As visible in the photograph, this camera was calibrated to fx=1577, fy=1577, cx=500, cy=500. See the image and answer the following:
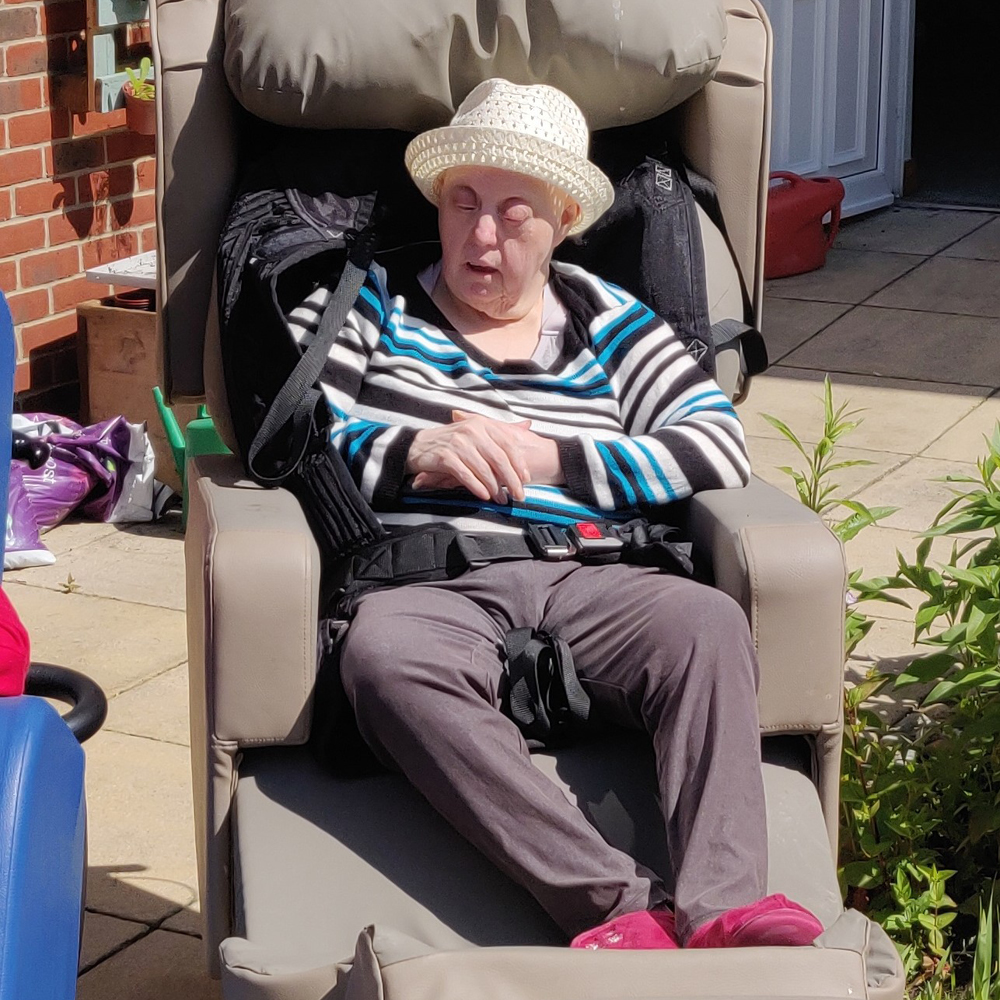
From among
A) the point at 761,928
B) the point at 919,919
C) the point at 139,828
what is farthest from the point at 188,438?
the point at 761,928

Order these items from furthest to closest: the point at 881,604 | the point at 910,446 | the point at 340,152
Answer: the point at 910,446
the point at 881,604
the point at 340,152

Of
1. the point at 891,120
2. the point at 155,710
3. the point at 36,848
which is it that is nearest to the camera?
the point at 36,848

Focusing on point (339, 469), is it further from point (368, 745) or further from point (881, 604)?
point (881, 604)

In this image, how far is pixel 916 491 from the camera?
441cm

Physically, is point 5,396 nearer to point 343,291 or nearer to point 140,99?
point 343,291

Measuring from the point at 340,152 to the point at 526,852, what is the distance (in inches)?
52.2

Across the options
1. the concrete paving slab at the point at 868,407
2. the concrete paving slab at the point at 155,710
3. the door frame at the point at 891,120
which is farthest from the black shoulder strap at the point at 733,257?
the door frame at the point at 891,120

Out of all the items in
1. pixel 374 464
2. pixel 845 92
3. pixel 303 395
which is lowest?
pixel 845 92

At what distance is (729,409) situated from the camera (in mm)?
2520

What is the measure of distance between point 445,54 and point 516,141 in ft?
0.79

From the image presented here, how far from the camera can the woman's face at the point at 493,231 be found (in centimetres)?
251

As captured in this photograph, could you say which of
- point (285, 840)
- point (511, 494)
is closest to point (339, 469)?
point (511, 494)

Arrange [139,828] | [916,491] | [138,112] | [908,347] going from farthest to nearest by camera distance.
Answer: [908,347], [138,112], [916,491], [139,828]

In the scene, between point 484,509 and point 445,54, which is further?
point 445,54
